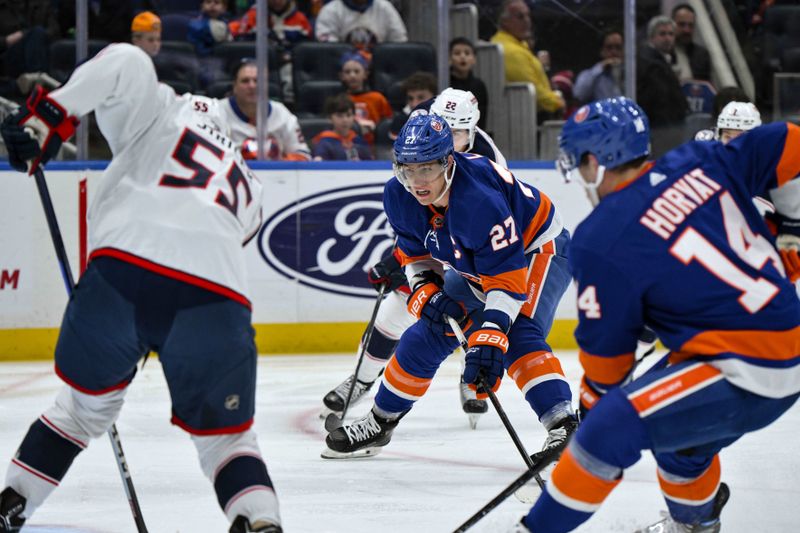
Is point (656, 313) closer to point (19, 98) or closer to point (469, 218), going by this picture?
point (469, 218)

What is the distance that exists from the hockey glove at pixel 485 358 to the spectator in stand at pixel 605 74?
3.71 m

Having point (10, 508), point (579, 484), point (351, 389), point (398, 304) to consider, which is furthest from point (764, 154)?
point (351, 389)

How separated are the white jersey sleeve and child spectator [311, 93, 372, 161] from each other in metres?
4.08

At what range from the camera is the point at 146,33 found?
635 centimetres

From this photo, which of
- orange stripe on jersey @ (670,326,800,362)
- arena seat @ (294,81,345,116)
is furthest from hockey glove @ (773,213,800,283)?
arena seat @ (294,81,345,116)

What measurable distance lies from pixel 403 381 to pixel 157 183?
4.76 feet

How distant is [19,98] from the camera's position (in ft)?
20.2

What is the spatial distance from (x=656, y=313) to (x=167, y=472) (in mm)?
1993

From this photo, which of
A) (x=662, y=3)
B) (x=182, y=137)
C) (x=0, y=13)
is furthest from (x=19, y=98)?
(x=182, y=137)

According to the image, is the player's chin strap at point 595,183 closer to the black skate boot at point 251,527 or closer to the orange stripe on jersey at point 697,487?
the orange stripe on jersey at point 697,487

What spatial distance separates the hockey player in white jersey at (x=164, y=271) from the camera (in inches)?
93.0

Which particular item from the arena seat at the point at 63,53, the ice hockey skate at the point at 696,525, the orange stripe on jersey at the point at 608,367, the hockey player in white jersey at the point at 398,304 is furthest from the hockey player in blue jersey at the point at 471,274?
the arena seat at the point at 63,53

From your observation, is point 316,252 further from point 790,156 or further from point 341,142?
point 790,156

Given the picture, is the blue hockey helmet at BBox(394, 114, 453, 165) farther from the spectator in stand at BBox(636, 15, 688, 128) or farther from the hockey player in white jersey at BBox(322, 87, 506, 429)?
the spectator in stand at BBox(636, 15, 688, 128)
